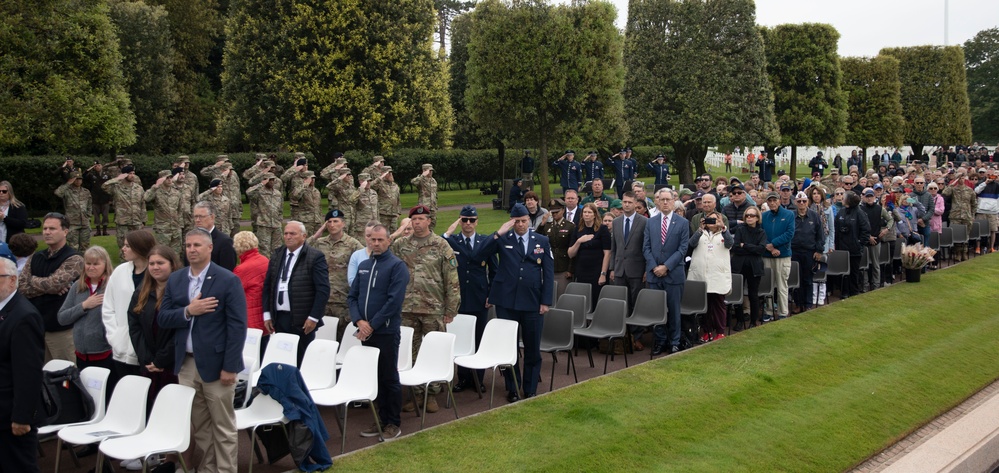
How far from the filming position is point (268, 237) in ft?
55.2

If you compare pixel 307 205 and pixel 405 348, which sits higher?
pixel 307 205

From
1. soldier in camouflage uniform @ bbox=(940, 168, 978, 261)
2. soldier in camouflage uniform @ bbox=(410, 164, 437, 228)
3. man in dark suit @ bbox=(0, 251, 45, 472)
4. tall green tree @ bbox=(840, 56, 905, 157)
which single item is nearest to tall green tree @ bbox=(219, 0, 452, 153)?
soldier in camouflage uniform @ bbox=(410, 164, 437, 228)

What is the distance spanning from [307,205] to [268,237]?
111 centimetres

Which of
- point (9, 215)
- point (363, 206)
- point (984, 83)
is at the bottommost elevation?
point (363, 206)

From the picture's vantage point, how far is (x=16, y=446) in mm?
5859

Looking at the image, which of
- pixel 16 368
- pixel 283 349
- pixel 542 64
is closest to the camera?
pixel 16 368

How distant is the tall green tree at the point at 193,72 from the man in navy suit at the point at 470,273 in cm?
3063

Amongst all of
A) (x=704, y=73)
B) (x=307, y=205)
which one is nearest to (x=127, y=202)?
(x=307, y=205)

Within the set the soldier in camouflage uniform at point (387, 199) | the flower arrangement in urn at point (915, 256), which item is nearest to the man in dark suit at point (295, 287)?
the soldier in camouflage uniform at point (387, 199)

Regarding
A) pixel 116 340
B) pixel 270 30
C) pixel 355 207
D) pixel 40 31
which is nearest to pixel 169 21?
pixel 270 30

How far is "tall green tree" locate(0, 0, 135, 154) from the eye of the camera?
1638 cm

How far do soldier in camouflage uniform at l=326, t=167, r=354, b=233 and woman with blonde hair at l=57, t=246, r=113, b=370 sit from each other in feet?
32.4

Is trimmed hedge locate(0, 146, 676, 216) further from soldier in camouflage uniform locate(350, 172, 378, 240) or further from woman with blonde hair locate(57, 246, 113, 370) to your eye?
woman with blonde hair locate(57, 246, 113, 370)

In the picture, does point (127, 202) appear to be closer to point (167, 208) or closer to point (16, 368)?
point (167, 208)
